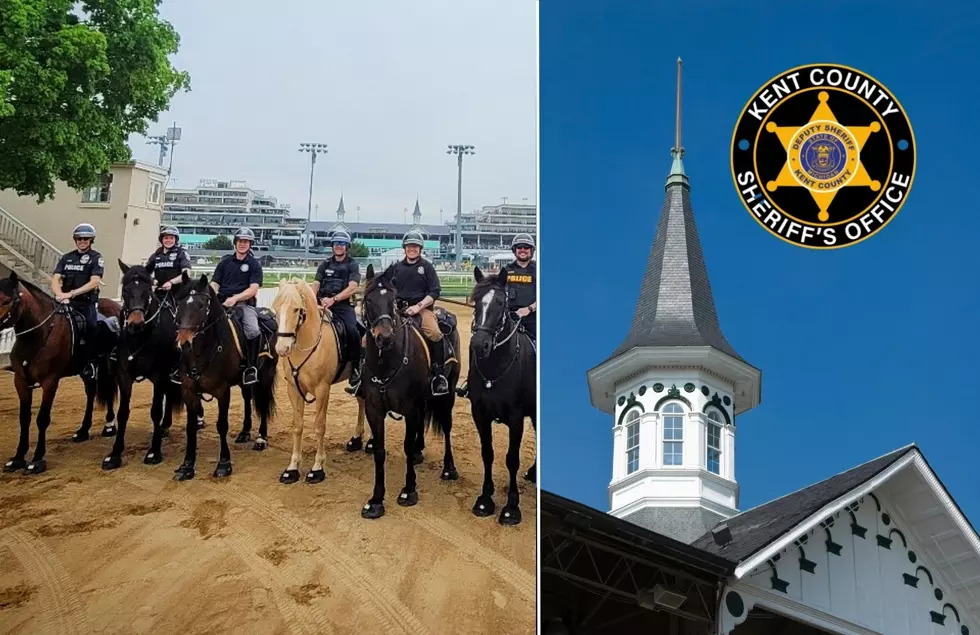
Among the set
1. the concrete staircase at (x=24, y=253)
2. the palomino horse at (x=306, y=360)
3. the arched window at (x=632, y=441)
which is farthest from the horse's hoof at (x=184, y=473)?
the arched window at (x=632, y=441)

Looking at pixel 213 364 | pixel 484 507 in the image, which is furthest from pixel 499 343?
pixel 213 364

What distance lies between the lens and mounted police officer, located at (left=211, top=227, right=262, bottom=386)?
5266mm

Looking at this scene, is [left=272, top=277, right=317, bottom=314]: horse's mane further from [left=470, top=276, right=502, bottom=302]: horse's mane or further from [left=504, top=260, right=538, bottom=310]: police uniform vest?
[left=504, top=260, right=538, bottom=310]: police uniform vest

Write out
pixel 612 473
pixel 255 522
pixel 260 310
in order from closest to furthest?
pixel 255 522 < pixel 260 310 < pixel 612 473

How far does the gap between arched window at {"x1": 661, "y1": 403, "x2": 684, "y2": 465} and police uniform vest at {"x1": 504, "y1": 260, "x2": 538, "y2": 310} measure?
74.2 inches

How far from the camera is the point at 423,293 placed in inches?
207

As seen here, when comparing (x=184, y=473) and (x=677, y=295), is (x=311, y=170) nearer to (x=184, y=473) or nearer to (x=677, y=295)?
Result: (x=184, y=473)

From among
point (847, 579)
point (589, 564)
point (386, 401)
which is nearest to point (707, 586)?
point (589, 564)

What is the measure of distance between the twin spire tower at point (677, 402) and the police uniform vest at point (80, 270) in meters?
3.08

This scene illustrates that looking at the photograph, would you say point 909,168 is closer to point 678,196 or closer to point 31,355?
point 678,196

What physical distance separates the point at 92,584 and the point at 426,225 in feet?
8.15

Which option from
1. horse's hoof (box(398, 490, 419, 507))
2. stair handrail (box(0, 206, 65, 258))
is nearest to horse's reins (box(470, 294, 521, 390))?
horse's hoof (box(398, 490, 419, 507))

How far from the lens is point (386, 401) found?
5.18 m

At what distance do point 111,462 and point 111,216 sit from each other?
4.39 ft
